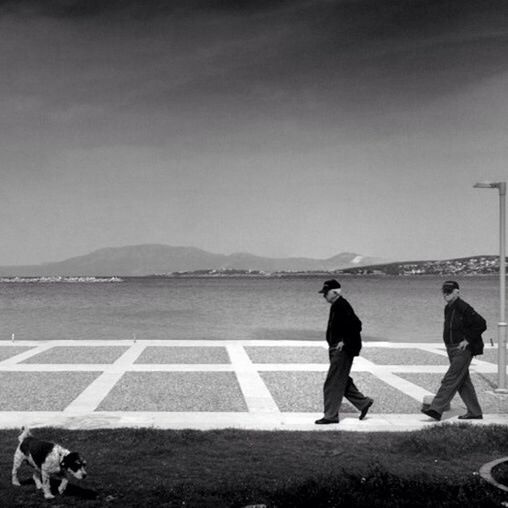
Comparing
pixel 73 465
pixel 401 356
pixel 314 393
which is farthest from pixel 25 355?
pixel 73 465

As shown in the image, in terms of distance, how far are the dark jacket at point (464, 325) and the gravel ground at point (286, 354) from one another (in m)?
7.27

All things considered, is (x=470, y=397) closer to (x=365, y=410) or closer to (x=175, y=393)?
(x=365, y=410)

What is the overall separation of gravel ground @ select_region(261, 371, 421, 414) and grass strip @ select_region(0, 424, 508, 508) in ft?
6.82

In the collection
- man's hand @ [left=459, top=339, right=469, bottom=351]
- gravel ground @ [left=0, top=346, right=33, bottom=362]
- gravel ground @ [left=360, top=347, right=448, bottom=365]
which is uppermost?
man's hand @ [left=459, top=339, right=469, bottom=351]

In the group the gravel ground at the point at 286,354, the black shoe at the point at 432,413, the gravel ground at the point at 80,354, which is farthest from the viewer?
the gravel ground at the point at 286,354

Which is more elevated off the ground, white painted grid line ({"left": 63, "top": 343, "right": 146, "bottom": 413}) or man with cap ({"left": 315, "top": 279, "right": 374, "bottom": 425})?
man with cap ({"left": 315, "top": 279, "right": 374, "bottom": 425})

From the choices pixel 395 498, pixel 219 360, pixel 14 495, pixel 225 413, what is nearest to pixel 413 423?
pixel 225 413

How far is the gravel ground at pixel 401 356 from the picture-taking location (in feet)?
52.5

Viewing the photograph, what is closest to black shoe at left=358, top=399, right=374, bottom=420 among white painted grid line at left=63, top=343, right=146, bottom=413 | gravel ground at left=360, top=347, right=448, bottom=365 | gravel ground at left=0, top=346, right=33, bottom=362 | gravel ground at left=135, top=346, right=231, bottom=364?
white painted grid line at left=63, top=343, right=146, bottom=413

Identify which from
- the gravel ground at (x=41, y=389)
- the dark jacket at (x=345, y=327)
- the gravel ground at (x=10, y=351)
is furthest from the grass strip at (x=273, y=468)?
the gravel ground at (x=10, y=351)

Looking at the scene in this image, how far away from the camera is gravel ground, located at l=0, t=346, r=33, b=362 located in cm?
1691

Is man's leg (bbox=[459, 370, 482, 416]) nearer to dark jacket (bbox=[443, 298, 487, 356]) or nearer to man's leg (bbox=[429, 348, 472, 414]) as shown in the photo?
man's leg (bbox=[429, 348, 472, 414])

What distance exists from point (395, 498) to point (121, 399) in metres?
6.45

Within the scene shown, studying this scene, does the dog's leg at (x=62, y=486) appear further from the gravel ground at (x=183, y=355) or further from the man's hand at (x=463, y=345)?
the gravel ground at (x=183, y=355)
